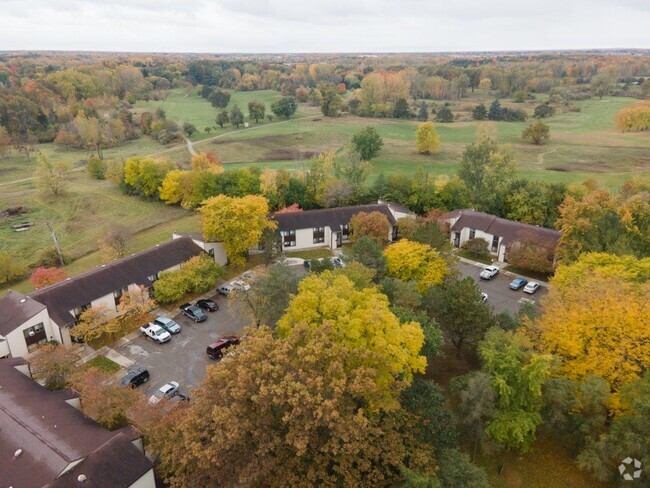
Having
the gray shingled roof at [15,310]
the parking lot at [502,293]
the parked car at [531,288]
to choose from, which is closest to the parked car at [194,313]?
the gray shingled roof at [15,310]

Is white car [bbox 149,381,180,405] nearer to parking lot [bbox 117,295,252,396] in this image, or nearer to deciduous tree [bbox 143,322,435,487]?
parking lot [bbox 117,295,252,396]

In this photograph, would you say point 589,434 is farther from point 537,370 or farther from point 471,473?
point 471,473

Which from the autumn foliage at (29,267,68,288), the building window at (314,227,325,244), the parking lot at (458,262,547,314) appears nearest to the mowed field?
the autumn foliage at (29,267,68,288)

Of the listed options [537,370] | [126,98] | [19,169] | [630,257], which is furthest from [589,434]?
[126,98]

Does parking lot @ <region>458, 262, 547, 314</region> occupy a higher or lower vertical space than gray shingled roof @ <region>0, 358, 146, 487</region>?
lower

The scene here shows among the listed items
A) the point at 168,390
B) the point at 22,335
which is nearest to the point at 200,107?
the point at 22,335

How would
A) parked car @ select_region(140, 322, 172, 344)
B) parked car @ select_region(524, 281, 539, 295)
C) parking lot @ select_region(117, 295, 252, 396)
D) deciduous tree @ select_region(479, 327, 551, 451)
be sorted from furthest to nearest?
parked car @ select_region(524, 281, 539, 295) → parked car @ select_region(140, 322, 172, 344) → parking lot @ select_region(117, 295, 252, 396) → deciduous tree @ select_region(479, 327, 551, 451)

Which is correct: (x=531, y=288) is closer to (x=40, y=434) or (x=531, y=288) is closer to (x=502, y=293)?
(x=502, y=293)

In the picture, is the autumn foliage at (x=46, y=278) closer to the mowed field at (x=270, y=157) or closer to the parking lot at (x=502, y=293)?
the mowed field at (x=270, y=157)
